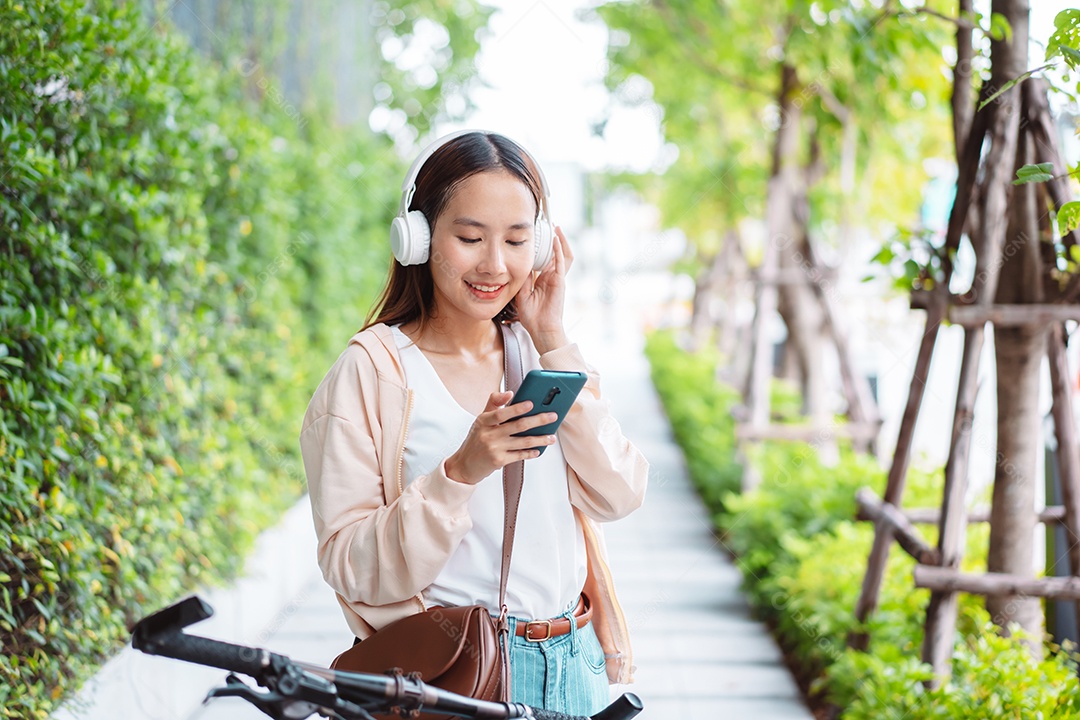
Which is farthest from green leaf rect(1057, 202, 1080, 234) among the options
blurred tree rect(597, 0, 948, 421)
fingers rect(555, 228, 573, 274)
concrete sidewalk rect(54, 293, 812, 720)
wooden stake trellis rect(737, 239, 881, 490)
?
wooden stake trellis rect(737, 239, 881, 490)

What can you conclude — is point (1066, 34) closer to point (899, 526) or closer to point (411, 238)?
point (411, 238)

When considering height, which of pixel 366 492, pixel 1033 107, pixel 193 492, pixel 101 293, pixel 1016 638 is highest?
pixel 1033 107

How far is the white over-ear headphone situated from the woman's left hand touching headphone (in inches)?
1.1

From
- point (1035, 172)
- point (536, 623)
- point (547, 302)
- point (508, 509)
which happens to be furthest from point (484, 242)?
point (1035, 172)

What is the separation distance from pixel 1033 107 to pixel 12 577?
294cm

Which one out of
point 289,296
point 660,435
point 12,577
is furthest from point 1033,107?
point 660,435

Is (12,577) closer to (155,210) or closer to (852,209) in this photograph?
(155,210)

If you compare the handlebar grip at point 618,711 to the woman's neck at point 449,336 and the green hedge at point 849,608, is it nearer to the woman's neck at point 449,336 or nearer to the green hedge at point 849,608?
the woman's neck at point 449,336

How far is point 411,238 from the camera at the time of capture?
1601 mm

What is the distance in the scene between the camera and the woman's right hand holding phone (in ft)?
4.44

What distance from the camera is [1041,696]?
7.85 ft

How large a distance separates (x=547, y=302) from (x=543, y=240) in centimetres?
11

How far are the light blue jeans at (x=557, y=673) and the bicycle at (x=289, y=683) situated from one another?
0.30m

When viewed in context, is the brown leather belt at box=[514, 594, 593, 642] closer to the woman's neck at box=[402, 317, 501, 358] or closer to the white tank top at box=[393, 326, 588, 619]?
the white tank top at box=[393, 326, 588, 619]
